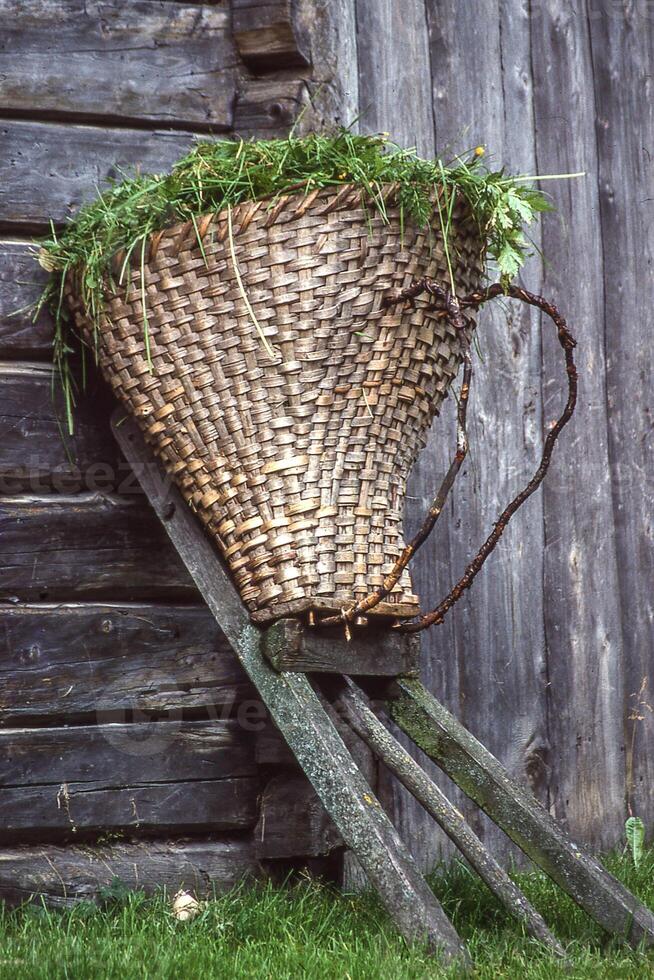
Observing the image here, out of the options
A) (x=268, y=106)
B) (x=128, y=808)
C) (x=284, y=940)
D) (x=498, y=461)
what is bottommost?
(x=284, y=940)

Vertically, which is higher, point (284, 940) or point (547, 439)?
point (547, 439)

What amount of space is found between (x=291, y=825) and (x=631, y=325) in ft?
5.75

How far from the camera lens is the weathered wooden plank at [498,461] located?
9.35 ft

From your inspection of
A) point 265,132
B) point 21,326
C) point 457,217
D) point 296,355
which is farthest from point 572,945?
point 265,132

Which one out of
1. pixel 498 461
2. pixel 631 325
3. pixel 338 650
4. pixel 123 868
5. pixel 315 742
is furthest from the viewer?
pixel 631 325

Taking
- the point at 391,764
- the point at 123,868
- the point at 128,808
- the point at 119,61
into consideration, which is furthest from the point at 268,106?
the point at 123,868

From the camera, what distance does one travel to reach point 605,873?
203cm

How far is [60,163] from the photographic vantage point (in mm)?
2395

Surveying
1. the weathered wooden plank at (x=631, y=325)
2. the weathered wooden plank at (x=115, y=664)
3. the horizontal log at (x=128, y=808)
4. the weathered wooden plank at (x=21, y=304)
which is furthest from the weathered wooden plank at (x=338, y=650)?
the weathered wooden plank at (x=631, y=325)

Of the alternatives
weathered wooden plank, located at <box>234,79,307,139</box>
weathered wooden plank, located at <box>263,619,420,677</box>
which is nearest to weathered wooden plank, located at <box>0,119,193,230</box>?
weathered wooden plank, located at <box>234,79,307,139</box>

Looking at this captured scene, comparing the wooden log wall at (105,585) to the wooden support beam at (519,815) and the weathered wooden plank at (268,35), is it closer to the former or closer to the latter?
the weathered wooden plank at (268,35)

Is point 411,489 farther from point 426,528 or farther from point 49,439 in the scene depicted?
point 49,439

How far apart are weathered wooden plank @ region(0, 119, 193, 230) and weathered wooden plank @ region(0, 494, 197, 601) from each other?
628mm

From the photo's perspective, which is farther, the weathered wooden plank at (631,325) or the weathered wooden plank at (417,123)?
the weathered wooden plank at (631,325)
